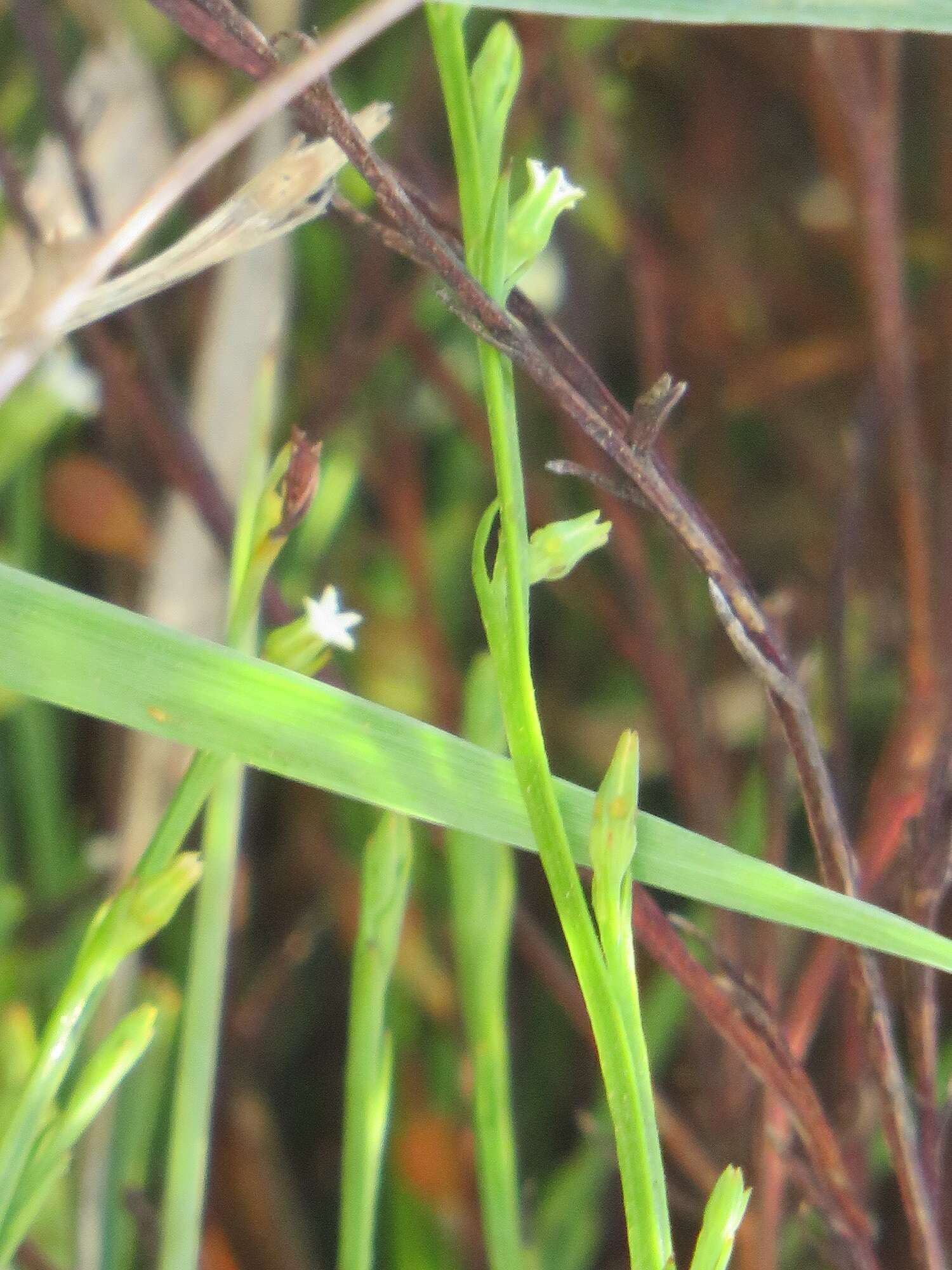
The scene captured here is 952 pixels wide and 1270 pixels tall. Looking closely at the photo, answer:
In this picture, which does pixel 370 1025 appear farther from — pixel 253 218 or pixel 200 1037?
pixel 253 218

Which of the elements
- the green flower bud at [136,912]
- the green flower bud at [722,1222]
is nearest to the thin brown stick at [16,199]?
the green flower bud at [136,912]

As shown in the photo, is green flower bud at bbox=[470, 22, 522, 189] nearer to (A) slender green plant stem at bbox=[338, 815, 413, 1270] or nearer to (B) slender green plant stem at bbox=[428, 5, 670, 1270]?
(B) slender green plant stem at bbox=[428, 5, 670, 1270]

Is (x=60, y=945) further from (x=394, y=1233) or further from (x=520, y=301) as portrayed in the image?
(x=520, y=301)

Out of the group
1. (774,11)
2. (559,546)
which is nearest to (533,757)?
(559,546)

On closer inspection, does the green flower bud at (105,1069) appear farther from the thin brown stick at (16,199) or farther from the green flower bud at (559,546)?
the thin brown stick at (16,199)

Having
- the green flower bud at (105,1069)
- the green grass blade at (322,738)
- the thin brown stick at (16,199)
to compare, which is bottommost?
the green flower bud at (105,1069)
